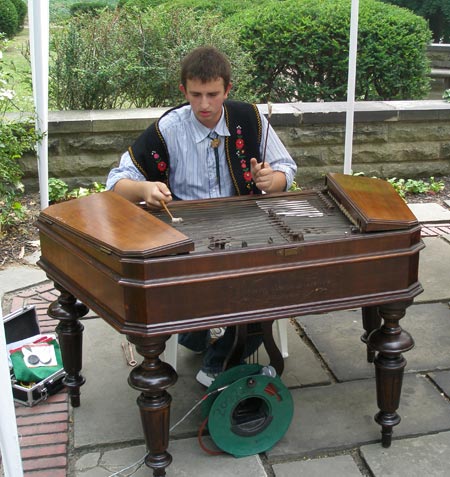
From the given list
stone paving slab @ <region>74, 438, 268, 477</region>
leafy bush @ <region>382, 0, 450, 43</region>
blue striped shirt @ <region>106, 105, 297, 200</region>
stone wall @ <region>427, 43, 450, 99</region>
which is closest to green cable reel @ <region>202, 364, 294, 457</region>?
stone paving slab @ <region>74, 438, 268, 477</region>

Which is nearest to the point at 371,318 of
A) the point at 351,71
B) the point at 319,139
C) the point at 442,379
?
the point at 442,379

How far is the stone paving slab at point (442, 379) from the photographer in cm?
309

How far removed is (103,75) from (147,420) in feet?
13.4

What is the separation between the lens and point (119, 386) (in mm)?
3158

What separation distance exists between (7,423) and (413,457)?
1500mm

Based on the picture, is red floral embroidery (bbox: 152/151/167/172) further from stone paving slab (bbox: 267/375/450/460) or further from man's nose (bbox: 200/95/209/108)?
stone paving slab (bbox: 267/375/450/460)

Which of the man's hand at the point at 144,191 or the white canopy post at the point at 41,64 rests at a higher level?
the white canopy post at the point at 41,64

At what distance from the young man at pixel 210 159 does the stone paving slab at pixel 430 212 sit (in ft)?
8.25

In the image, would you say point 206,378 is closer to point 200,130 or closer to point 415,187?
point 200,130

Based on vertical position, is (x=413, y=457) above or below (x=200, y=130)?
below

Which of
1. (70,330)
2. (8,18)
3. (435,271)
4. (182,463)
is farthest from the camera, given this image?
(8,18)

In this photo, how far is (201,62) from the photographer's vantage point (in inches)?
109

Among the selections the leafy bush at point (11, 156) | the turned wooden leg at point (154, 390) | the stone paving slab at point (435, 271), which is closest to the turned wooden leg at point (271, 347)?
the turned wooden leg at point (154, 390)

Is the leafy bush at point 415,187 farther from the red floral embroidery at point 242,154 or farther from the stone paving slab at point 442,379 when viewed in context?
the red floral embroidery at point 242,154
